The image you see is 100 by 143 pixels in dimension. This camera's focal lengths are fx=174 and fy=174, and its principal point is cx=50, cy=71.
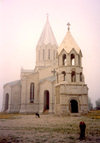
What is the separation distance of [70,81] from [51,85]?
8.12m

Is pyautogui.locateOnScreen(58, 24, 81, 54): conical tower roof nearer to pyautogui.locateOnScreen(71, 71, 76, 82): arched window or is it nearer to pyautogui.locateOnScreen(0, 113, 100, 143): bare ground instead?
pyautogui.locateOnScreen(71, 71, 76, 82): arched window

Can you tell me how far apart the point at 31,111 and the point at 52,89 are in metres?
5.75

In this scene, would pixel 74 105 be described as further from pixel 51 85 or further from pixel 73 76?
pixel 51 85

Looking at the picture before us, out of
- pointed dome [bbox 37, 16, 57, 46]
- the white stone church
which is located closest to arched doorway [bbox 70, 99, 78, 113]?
the white stone church

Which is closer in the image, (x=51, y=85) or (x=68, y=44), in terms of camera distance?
(x=68, y=44)

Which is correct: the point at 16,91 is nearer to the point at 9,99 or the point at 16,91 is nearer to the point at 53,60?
the point at 9,99

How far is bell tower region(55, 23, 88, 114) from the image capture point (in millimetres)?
21828

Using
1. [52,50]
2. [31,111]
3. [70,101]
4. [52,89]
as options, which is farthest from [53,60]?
[70,101]

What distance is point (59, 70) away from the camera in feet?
77.6

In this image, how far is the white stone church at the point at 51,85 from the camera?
2223 cm

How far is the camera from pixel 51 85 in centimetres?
3033

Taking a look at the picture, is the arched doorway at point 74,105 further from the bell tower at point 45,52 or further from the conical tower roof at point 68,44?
the bell tower at point 45,52

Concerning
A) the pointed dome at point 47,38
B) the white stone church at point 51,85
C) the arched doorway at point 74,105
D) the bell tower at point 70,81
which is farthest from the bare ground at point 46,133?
the pointed dome at point 47,38

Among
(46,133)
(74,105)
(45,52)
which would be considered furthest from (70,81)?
(45,52)
